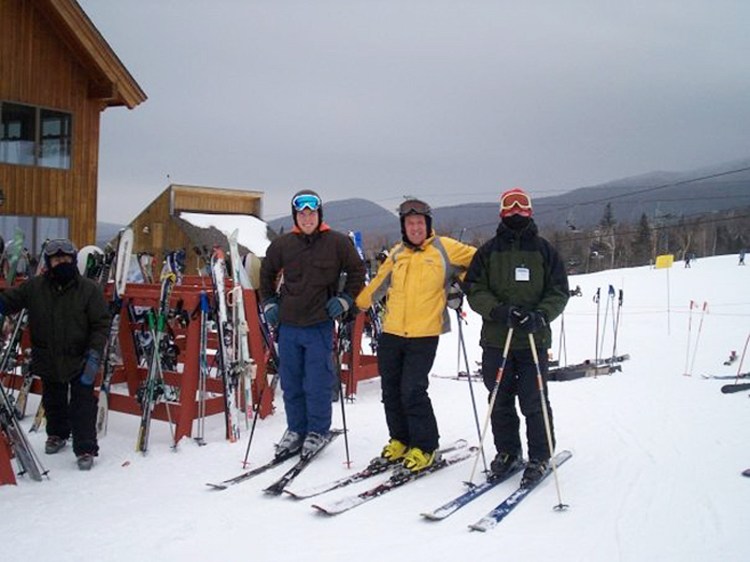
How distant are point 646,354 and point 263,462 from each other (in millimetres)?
12398

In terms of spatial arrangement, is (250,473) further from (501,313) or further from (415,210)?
(415,210)

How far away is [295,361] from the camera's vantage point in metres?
5.23

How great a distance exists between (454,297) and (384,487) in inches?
58.9

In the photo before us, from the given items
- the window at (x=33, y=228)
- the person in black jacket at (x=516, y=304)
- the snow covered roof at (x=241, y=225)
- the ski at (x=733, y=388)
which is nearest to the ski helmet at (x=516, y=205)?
the person in black jacket at (x=516, y=304)

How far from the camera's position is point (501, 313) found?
434 centimetres

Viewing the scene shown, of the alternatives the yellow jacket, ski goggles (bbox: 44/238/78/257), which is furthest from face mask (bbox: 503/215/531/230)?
ski goggles (bbox: 44/238/78/257)

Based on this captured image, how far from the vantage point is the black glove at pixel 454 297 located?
480 cm

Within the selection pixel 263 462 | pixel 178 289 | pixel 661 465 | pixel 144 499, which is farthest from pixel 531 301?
pixel 178 289

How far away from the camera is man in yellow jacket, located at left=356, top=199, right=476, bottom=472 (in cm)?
475

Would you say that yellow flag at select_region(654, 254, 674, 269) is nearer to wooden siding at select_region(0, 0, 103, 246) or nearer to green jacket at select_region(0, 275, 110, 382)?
wooden siding at select_region(0, 0, 103, 246)

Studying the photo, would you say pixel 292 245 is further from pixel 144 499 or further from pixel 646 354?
pixel 646 354

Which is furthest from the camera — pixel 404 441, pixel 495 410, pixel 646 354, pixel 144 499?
pixel 646 354

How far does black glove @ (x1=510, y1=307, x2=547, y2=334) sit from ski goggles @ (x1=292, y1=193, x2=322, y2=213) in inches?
74.1

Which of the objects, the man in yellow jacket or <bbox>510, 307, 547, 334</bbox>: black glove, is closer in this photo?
<bbox>510, 307, 547, 334</bbox>: black glove
